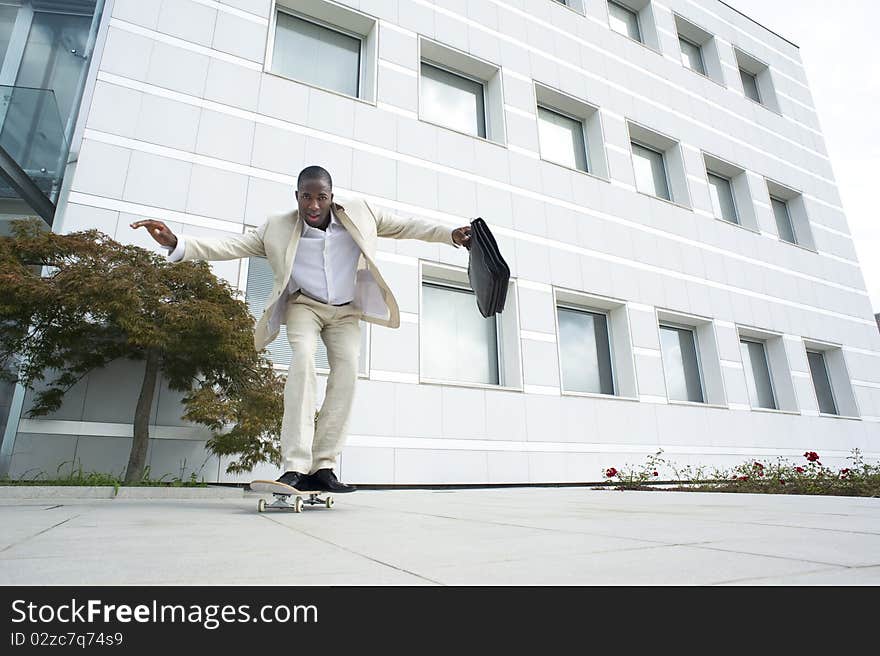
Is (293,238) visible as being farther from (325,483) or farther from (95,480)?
(95,480)

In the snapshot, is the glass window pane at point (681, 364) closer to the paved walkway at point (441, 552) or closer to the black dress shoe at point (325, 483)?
the paved walkway at point (441, 552)

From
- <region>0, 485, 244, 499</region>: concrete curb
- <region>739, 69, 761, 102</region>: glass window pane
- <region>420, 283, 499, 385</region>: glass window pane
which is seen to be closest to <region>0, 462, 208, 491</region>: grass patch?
<region>0, 485, 244, 499</region>: concrete curb

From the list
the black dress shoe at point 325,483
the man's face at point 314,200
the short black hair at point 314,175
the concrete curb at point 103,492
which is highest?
the short black hair at point 314,175

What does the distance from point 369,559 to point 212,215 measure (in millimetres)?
5644

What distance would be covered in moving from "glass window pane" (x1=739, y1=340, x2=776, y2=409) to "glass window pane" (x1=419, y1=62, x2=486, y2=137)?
678cm

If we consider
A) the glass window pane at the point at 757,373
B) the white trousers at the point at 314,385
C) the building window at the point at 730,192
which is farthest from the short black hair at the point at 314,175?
the building window at the point at 730,192

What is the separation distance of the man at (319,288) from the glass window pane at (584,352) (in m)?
5.21

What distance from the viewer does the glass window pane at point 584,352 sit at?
7949 millimetres

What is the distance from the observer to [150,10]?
621 centimetres

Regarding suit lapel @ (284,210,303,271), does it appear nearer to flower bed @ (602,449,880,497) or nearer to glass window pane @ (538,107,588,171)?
flower bed @ (602,449,880,497)

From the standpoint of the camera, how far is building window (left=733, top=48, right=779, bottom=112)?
13391mm

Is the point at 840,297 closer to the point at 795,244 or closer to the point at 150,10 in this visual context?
the point at 795,244

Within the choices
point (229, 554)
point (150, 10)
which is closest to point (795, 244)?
point (150, 10)

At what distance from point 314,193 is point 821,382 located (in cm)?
1270
